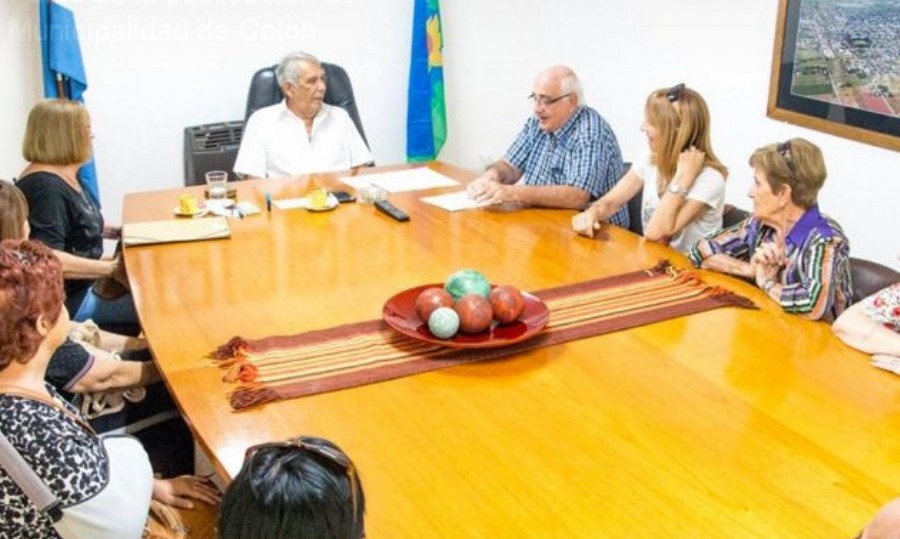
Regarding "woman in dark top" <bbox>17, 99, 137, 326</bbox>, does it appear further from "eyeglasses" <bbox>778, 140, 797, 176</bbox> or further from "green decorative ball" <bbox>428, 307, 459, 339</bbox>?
"eyeglasses" <bbox>778, 140, 797, 176</bbox>

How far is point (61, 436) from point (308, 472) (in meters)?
0.63

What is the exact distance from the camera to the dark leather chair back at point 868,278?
2180 millimetres

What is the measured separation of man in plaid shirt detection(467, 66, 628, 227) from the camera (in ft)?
9.95

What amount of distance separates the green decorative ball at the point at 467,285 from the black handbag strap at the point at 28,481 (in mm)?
934

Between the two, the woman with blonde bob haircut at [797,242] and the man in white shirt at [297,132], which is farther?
the man in white shirt at [297,132]

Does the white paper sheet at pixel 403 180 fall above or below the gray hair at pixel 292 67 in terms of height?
below

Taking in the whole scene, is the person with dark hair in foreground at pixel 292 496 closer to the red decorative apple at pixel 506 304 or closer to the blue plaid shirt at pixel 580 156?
the red decorative apple at pixel 506 304

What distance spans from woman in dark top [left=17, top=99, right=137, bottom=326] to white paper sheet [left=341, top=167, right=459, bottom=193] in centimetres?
94

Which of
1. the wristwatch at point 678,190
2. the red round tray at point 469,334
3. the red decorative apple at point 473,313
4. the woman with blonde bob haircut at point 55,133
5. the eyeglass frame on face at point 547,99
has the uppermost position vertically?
the eyeglass frame on face at point 547,99

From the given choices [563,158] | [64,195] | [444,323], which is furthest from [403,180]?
[444,323]

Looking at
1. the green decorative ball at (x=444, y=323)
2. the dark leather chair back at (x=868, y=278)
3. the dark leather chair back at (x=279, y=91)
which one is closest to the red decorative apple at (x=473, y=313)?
the green decorative ball at (x=444, y=323)

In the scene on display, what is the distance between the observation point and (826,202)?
3.45 meters

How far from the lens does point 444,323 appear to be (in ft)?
6.22

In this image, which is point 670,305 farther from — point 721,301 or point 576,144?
point 576,144
